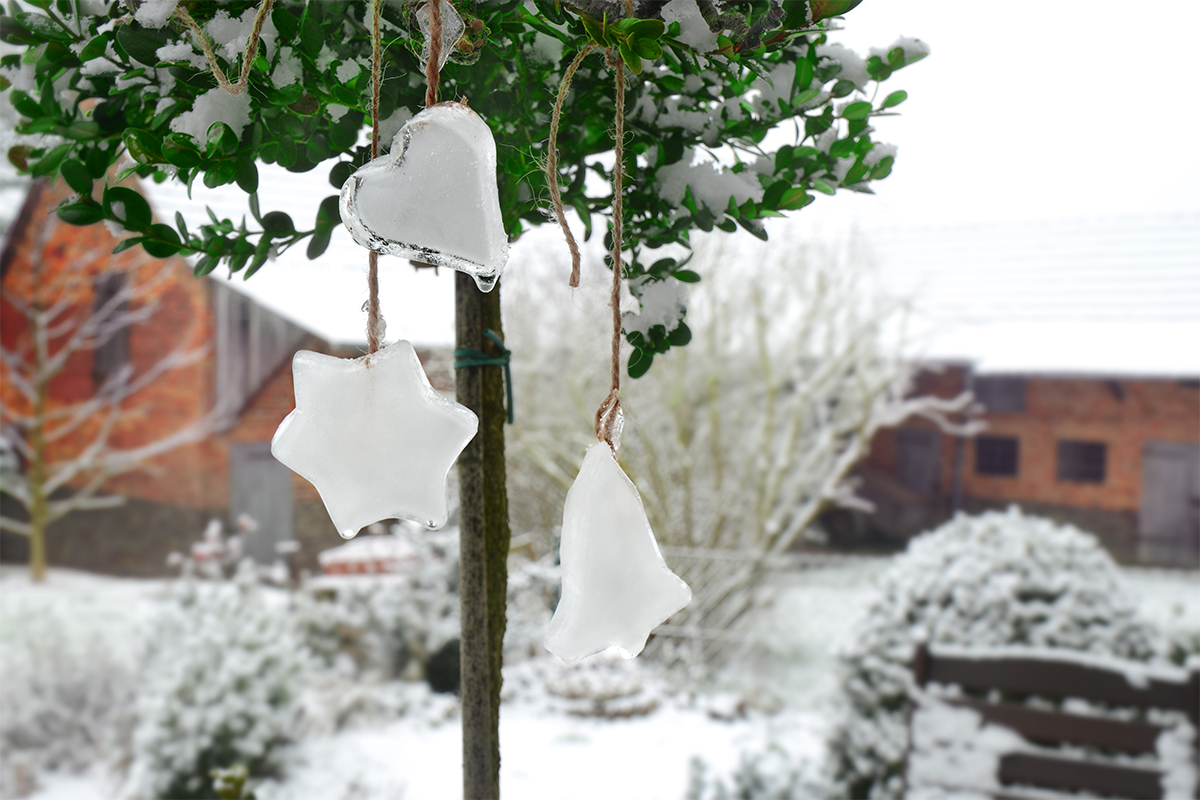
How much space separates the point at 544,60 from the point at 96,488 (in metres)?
4.06

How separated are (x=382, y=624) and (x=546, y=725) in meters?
0.79

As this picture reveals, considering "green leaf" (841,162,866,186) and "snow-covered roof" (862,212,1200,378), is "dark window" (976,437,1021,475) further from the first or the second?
"green leaf" (841,162,866,186)

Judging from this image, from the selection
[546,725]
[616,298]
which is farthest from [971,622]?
[616,298]

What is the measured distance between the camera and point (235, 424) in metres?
3.64

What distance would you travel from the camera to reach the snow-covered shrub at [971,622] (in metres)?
1.84

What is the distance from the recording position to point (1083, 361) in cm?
409

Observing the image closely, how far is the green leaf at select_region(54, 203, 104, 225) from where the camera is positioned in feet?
1.66

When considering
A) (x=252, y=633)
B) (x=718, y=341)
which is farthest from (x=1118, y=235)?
(x=252, y=633)

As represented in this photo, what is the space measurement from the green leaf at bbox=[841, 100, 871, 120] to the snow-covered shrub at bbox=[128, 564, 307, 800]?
2.38 m

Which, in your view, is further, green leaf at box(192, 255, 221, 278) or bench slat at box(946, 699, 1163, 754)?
bench slat at box(946, 699, 1163, 754)

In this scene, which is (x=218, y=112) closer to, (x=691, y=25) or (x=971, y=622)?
(x=691, y=25)

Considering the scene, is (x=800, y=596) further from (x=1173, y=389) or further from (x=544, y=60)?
(x=544, y=60)

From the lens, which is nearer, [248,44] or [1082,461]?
[248,44]

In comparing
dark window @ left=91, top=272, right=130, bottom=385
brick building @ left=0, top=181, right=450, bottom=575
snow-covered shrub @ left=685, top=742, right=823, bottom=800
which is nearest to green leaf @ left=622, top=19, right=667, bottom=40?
snow-covered shrub @ left=685, top=742, right=823, bottom=800
